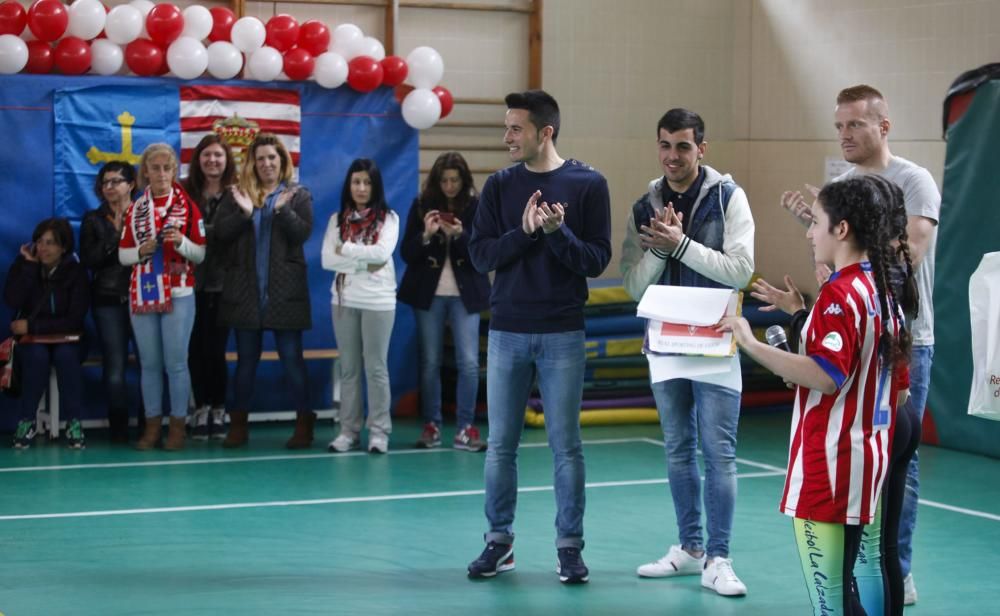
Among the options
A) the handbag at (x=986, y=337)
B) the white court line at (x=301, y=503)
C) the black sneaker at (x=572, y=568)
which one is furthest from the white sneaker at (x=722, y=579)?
the white court line at (x=301, y=503)

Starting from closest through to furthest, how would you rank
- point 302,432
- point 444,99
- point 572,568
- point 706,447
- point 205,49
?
point 706,447 → point 572,568 → point 302,432 → point 205,49 → point 444,99

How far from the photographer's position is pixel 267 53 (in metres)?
8.54

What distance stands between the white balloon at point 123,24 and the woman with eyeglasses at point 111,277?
740 millimetres

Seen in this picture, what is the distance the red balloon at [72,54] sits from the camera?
320 inches

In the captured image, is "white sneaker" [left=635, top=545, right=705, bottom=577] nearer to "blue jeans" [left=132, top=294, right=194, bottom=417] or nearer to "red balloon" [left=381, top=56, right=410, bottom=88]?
"blue jeans" [left=132, top=294, right=194, bottom=417]

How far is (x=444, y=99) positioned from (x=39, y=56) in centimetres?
254

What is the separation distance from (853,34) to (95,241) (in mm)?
5232

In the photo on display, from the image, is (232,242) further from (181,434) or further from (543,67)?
(543,67)

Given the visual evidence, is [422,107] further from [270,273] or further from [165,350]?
[165,350]

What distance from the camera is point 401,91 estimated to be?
9.16m

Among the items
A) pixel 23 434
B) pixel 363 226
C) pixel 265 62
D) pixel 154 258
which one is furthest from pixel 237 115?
pixel 23 434

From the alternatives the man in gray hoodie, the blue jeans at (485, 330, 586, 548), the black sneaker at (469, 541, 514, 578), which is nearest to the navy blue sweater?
the blue jeans at (485, 330, 586, 548)

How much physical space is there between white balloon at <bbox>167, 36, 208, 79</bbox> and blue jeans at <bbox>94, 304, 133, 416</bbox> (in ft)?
4.88

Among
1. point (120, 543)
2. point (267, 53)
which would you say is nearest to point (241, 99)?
point (267, 53)
